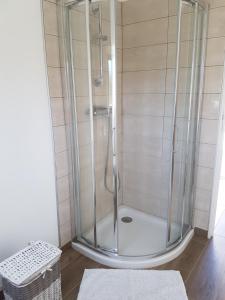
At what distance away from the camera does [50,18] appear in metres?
1.78

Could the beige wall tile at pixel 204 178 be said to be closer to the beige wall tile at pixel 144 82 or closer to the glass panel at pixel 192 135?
the glass panel at pixel 192 135

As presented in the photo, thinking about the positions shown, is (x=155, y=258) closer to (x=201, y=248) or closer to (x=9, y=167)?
(x=201, y=248)

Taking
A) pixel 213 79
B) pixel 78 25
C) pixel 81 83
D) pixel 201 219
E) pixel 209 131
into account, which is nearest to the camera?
pixel 78 25

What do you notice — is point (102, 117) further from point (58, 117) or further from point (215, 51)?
point (215, 51)

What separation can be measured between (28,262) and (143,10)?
7.46 ft

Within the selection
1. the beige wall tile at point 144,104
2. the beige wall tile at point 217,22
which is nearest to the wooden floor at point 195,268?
the beige wall tile at point 144,104

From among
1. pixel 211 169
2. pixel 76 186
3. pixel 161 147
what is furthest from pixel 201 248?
pixel 76 186

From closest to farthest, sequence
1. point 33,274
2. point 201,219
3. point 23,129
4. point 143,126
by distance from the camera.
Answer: point 33,274 < point 23,129 < point 201,219 < point 143,126

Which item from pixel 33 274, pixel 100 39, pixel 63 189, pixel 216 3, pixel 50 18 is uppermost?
pixel 216 3

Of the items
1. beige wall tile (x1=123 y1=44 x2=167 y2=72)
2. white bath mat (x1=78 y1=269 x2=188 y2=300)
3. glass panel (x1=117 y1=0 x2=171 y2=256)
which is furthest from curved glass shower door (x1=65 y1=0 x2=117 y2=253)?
beige wall tile (x1=123 y1=44 x2=167 y2=72)

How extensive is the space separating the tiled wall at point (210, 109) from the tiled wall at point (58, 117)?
Answer: 4.02 ft

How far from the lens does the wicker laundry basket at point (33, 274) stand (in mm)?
1446

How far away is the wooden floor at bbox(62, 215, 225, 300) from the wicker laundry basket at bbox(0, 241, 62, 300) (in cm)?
26

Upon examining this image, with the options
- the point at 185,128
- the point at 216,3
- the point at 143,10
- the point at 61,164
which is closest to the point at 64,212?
the point at 61,164
